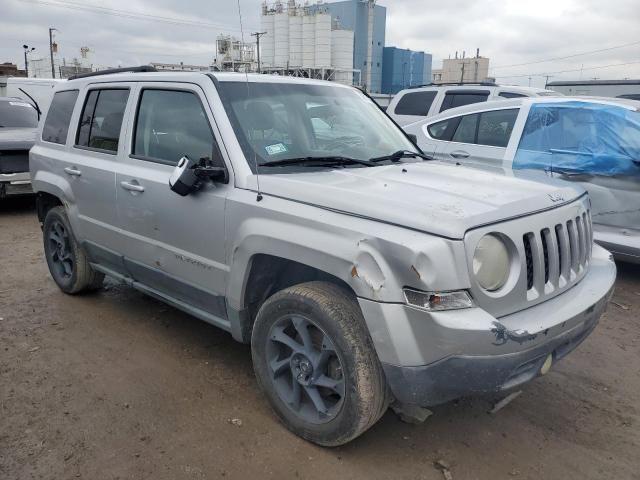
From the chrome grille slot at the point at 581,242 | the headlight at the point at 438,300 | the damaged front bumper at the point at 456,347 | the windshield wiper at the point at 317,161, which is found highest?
the windshield wiper at the point at 317,161

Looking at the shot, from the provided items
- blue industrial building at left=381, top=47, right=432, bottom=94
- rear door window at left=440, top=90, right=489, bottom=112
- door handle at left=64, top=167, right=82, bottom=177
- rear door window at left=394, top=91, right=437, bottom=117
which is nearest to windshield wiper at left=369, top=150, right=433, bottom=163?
door handle at left=64, top=167, right=82, bottom=177

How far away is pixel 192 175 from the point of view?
310 cm

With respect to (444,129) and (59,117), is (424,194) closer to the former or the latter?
(59,117)

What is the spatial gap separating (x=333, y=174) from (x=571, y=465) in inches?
76.8

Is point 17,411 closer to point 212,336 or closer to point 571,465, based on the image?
point 212,336

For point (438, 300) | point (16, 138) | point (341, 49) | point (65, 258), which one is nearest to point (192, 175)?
point (438, 300)

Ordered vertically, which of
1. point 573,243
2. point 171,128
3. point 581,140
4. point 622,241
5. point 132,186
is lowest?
point 622,241

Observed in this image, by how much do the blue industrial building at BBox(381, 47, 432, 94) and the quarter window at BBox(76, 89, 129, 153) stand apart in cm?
4798

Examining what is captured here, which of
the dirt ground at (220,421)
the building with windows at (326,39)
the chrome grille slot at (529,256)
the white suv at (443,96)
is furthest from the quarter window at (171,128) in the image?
the building with windows at (326,39)

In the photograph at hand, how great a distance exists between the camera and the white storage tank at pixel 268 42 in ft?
131

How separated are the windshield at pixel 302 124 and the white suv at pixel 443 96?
18.8 ft

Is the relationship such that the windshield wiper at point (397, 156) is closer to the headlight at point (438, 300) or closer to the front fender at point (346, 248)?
the front fender at point (346, 248)

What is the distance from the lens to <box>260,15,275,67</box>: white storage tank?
3997 centimetres

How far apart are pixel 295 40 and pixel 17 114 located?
33951mm
